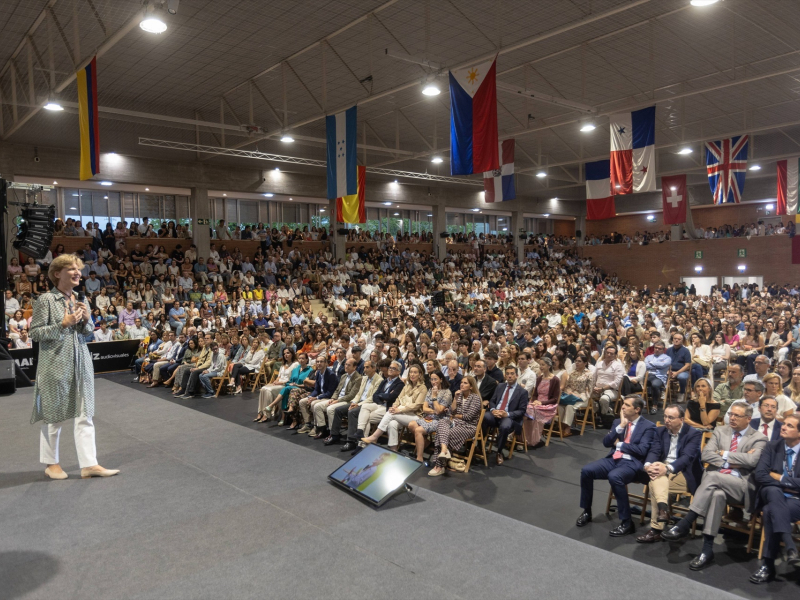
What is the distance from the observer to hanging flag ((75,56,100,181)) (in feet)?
31.9

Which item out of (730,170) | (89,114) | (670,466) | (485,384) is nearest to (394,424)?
(485,384)

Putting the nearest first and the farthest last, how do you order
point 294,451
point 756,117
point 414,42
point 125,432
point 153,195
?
point 294,451 → point 125,432 → point 414,42 → point 756,117 → point 153,195

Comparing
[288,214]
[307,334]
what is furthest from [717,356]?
[288,214]

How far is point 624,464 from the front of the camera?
4.66 m

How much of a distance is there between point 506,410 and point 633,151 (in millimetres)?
9094

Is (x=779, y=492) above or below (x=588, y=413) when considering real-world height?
above

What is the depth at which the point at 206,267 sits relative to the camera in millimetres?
19359

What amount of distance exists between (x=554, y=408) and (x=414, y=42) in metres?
9.08

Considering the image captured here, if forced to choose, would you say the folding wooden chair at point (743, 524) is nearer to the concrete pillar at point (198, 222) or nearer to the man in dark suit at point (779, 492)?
the man in dark suit at point (779, 492)

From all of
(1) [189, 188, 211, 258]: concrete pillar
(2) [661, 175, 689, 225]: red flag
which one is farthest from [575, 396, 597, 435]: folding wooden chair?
(1) [189, 188, 211, 258]: concrete pillar

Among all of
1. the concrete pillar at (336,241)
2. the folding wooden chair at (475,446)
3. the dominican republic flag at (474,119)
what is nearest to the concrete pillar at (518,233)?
the concrete pillar at (336,241)

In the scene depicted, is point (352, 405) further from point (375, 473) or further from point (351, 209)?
point (351, 209)

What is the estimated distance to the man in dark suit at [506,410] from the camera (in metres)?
6.23

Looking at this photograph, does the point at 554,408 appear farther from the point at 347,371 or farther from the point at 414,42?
the point at 414,42
